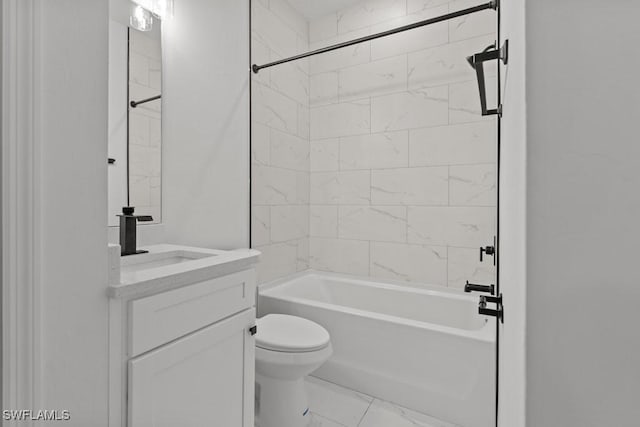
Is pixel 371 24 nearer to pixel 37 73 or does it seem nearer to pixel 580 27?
pixel 37 73

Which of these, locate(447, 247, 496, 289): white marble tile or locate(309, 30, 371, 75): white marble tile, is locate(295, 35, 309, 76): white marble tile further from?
locate(447, 247, 496, 289): white marble tile

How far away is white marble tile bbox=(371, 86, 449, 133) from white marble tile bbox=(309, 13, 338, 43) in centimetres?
72

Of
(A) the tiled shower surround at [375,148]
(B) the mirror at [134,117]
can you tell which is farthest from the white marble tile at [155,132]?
(A) the tiled shower surround at [375,148]

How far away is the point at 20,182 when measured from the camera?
66 cm

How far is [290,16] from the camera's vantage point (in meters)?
2.54

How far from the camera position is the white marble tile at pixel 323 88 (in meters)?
2.65

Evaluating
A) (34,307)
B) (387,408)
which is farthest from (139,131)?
(387,408)

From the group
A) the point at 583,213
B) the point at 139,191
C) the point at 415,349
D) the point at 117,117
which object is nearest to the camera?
the point at 583,213

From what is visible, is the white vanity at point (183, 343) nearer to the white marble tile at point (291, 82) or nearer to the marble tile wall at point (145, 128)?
the marble tile wall at point (145, 128)

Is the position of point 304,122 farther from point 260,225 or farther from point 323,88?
point 260,225

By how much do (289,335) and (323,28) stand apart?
2438 millimetres

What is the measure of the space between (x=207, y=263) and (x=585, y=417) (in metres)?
1.07

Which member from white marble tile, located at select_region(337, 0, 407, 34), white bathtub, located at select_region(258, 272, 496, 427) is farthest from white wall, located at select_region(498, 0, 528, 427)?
white marble tile, located at select_region(337, 0, 407, 34)

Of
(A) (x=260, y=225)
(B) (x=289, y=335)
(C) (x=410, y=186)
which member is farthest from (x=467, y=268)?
(A) (x=260, y=225)
